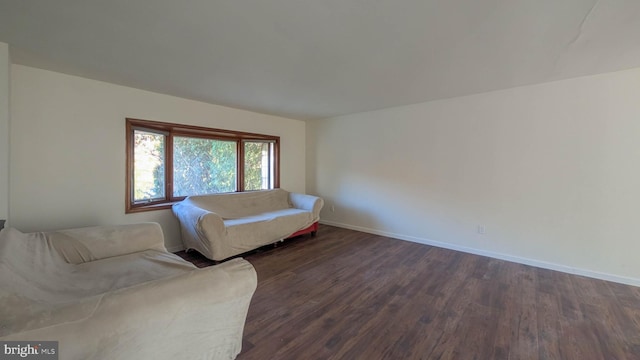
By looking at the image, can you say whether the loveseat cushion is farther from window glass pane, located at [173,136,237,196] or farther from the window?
window glass pane, located at [173,136,237,196]

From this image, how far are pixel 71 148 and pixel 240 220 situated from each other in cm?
200

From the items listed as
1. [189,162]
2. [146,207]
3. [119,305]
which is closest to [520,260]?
[119,305]

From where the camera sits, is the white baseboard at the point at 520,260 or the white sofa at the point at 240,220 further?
the white sofa at the point at 240,220

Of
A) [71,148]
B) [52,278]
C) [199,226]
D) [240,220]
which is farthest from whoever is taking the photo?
A: [240,220]

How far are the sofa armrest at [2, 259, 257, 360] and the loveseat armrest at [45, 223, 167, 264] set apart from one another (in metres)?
1.57

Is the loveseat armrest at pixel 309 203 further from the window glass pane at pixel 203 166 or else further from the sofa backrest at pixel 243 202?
the window glass pane at pixel 203 166

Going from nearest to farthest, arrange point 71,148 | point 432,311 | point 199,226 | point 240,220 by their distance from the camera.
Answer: point 432,311
point 71,148
point 199,226
point 240,220

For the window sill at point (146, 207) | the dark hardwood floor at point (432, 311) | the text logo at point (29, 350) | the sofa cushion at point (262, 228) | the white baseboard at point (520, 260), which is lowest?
the dark hardwood floor at point (432, 311)

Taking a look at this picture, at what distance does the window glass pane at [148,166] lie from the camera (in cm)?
333

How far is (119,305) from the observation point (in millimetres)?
930

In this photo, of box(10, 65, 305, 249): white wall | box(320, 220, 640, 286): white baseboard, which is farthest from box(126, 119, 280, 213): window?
box(320, 220, 640, 286): white baseboard

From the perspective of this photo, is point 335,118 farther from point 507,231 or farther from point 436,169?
point 507,231

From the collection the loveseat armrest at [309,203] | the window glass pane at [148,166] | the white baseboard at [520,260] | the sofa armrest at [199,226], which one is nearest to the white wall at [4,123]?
the window glass pane at [148,166]

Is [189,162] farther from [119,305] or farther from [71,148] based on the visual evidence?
[119,305]
